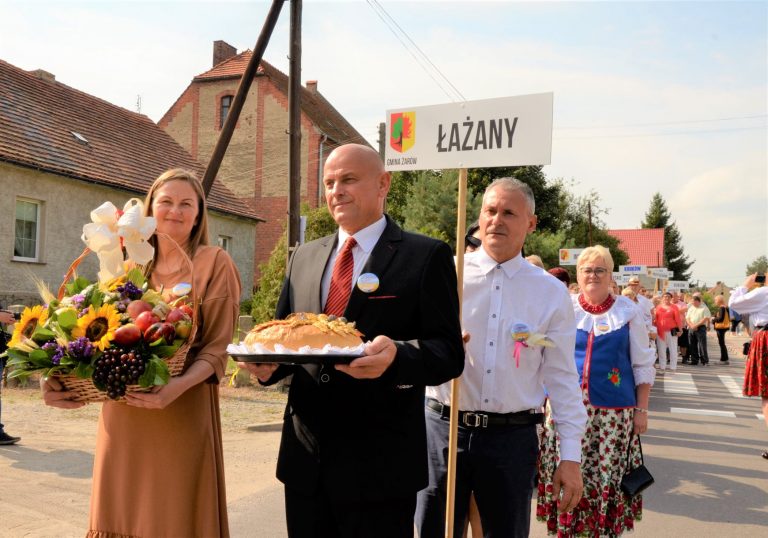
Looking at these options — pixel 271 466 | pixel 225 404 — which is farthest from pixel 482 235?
pixel 225 404

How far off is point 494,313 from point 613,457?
2053 mm

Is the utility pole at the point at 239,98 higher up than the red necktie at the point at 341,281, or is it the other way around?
the utility pole at the point at 239,98

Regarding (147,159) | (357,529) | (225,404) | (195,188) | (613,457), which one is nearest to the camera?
(357,529)

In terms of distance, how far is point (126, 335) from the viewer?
232cm

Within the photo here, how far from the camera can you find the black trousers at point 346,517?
226cm

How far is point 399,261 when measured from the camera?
239cm

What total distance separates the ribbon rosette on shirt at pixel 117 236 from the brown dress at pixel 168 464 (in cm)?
25

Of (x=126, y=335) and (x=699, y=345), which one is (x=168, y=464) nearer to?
(x=126, y=335)

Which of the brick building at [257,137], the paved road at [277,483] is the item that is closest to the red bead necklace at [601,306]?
the paved road at [277,483]

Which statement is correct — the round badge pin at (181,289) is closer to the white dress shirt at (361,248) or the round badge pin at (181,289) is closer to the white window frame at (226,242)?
the white dress shirt at (361,248)

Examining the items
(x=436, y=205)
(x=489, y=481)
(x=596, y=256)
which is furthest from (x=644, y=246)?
(x=489, y=481)

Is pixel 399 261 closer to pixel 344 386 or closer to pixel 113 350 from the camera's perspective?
pixel 344 386

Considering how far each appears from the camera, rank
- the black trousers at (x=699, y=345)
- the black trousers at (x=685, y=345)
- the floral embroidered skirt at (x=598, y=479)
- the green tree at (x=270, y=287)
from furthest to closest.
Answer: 1. the black trousers at (x=685, y=345)
2. the black trousers at (x=699, y=345)
3. the green tree at (x=270, y=287)
4. the floral embroidered skirt at (x=598, y=479)

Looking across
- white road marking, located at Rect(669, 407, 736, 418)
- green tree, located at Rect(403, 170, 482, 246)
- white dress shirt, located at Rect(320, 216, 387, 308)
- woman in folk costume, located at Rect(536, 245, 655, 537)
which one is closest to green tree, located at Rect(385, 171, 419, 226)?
green tree, located at Rect(403, 170, 482, 246)
